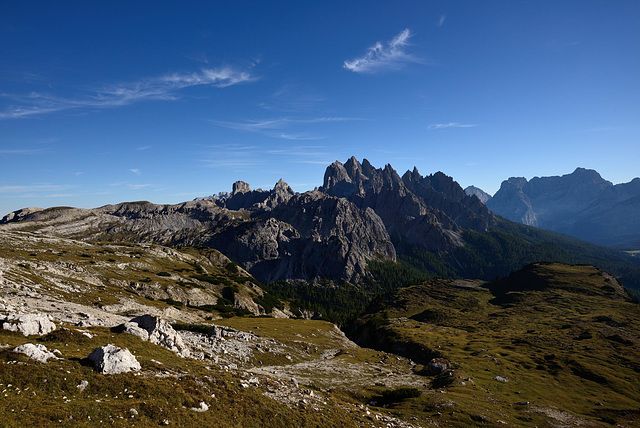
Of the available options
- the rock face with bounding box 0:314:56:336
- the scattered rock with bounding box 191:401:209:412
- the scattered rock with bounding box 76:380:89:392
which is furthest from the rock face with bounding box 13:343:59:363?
the scattered rock with bounding box 191:401:209:412

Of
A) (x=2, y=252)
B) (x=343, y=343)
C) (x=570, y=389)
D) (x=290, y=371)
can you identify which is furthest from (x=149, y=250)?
(x=570, y=389)

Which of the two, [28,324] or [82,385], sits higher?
[28,324]

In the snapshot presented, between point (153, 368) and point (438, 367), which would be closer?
point (153, 368)

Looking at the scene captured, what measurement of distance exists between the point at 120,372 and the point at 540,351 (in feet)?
384

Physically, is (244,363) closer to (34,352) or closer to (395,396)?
(395,396)

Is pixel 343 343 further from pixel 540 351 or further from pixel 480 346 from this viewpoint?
pixel 540 351

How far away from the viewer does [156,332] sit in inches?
1481

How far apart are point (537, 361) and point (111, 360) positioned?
105 metres

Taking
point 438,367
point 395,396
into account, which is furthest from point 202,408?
point 438,367

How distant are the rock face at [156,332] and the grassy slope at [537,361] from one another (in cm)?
3510

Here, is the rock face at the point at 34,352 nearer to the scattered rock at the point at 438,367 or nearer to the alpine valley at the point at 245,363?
the alpine valley at the point at 245,363

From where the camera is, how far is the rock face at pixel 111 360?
23.8 metres

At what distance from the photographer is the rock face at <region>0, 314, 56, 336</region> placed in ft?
91.3

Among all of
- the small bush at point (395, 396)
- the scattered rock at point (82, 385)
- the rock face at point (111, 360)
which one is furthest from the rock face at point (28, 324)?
the small bush at point (395, 396)
